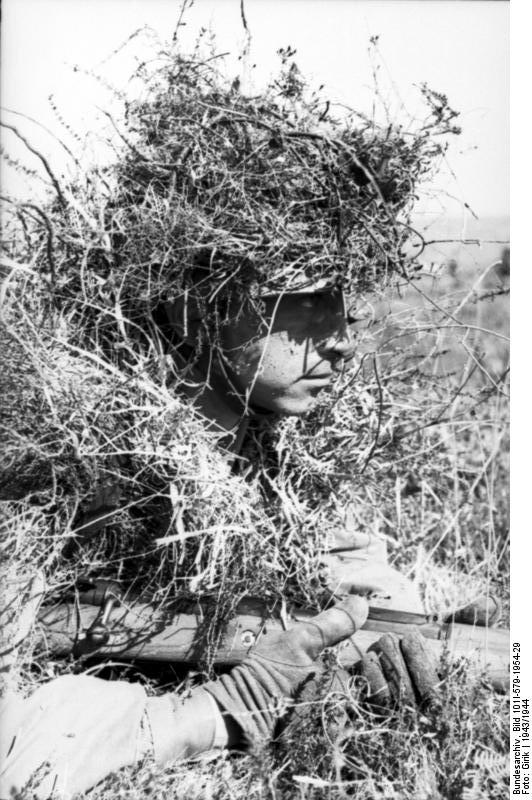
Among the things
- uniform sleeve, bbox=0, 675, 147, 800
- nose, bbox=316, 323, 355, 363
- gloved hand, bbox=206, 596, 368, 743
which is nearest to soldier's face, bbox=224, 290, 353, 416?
nose, bbox=316, 323, 355, 363

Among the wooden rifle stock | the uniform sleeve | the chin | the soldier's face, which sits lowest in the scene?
the uniform sleeve

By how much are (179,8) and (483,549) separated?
7.40ft

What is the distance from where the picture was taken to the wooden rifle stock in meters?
2.53

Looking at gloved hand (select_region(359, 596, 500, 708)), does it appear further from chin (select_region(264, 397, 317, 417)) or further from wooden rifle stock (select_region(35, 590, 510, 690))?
chin (select_region(264, 397, 317, 417))

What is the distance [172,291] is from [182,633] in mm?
990

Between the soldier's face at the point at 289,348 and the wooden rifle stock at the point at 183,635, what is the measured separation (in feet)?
2.17

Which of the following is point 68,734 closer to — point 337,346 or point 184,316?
point 184,316

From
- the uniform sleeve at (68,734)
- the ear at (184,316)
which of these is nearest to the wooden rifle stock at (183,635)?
the uniform sleeve at (68,734)

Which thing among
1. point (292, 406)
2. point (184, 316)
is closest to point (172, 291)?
point (184, 316)

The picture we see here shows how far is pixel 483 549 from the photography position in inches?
137

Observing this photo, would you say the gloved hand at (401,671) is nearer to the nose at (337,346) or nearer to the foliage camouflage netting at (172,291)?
the foliage camouflage netting at (172,291)

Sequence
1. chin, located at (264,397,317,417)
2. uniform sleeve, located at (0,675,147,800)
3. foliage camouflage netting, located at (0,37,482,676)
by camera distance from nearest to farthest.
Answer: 1. uniform sleeve, located at (0,675,147,800)
2. foliage camouflage netting, located at (0,37,482,676)
3. chin, located at (264,397,317,417)

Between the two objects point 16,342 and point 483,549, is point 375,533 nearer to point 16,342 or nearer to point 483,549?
point 483,549
